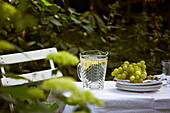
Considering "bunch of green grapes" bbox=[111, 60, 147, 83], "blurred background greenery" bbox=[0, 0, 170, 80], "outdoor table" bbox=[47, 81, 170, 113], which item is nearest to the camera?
"outdoor table" bbox=[47, 81, 170, 113]

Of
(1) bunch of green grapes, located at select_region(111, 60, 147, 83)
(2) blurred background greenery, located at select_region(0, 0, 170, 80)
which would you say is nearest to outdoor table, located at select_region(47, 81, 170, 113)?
(1) bunch of green grapes, located at select_region(111, 60, 147, 83)

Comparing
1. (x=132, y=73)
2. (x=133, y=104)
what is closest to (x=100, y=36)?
(x=132, y=73)

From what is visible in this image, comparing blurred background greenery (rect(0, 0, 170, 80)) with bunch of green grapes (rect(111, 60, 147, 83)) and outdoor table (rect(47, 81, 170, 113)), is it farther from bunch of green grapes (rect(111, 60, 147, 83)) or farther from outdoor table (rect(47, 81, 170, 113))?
outdoor table (rect(47, 81, 170, 113))

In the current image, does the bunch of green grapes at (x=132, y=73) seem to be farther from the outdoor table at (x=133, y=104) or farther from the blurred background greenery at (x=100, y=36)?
the blurred background greenery at (x=100, y=36)

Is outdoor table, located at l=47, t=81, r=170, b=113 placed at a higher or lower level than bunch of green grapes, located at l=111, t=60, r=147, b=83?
lower

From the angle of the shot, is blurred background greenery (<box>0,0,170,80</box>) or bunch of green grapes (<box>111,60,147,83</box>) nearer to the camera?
bunch of green grapes (<box>111,60,147,83</box>)

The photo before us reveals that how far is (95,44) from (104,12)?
765mm

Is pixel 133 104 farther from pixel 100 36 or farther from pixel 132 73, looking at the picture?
pixel 100 36

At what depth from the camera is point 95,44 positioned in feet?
10.7

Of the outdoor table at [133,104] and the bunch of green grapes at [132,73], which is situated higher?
the bunch of green grapes at [132,73]

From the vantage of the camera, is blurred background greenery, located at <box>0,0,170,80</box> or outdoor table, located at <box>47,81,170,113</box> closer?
outdoor table, located at <box>47,81,170,113</box>

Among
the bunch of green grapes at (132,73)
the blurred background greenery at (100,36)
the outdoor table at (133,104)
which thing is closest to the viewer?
the outdoor table at (133,104)

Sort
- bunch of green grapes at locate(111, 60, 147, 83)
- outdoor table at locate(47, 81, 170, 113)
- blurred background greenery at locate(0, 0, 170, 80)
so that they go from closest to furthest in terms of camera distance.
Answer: outdoor table at locate(47, 81, 170, 113), bunch of green grapes at locate(111, 60, 147, 83), blurred background greenery at locate(0, 0, 170, 80)

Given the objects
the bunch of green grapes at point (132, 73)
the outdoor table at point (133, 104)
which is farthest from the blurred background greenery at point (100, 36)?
the outdoor table at point (133, 104)
